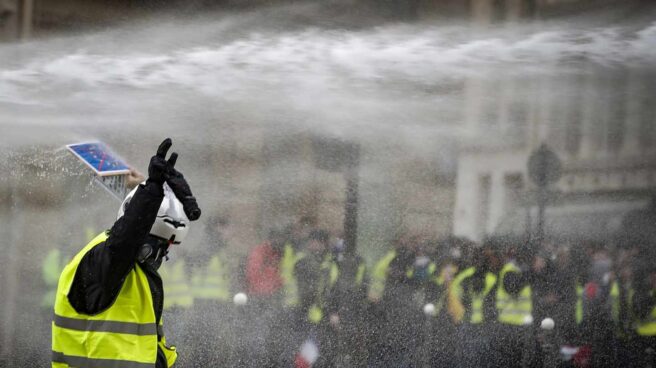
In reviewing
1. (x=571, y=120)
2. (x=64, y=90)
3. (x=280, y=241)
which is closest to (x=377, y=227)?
(x=280, y=241)

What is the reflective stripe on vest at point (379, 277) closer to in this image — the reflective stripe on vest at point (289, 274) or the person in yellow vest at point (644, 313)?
the reflective stripe on vest at point (289, 274)

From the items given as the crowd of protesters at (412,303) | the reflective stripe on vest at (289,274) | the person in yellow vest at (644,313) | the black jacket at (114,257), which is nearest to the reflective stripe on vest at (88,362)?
the black jacket at (114,257)

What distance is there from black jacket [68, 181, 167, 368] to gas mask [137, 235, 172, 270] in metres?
0.11

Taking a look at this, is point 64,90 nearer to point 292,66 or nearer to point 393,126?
point 292,66

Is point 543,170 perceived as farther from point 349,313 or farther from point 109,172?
point 109,172

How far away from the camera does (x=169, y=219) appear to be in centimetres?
277

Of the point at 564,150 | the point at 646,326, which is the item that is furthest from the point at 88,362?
the point at 646,326

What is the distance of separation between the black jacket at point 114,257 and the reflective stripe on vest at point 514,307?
429 cm

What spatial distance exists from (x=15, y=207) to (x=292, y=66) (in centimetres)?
237

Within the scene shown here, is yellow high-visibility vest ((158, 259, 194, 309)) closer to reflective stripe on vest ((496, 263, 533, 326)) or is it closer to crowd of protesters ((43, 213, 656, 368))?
crowd of protesters ((43, 213, 656, 368))

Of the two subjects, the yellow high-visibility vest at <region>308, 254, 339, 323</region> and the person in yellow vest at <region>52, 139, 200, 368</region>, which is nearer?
the person in yellow vest at <region>52, 139, 200, 368</region>

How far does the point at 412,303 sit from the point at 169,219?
374 centimetres

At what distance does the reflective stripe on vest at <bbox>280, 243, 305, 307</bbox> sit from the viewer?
240 inches

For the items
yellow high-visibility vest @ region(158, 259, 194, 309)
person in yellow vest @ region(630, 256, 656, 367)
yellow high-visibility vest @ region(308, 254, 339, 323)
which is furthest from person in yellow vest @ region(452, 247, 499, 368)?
yellow high-visibility vest @ region(158, 259, 194, 309)
